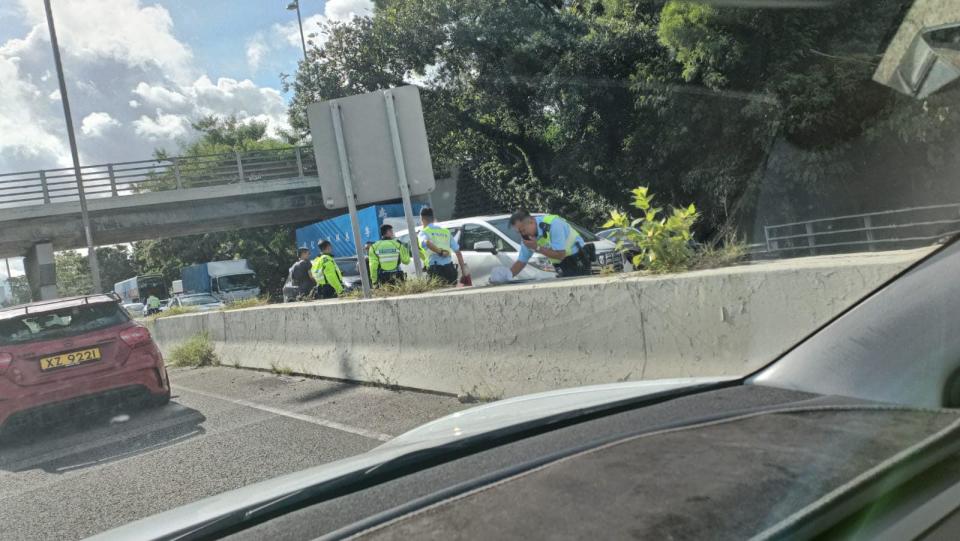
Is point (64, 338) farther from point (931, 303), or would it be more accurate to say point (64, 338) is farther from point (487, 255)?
Answer: point (931, 303)

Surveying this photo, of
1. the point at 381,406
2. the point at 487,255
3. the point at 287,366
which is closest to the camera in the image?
the point at 381,406

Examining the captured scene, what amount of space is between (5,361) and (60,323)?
2.55 ft

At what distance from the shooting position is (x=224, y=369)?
1147 cm

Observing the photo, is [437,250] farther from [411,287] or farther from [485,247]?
[411,287]

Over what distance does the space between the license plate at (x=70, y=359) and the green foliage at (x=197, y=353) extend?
439cm

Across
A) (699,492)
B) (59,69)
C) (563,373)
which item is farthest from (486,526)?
(59,69)

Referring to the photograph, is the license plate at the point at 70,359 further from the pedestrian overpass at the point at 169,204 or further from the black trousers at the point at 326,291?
the pedestrian overpass at the point at 169,204

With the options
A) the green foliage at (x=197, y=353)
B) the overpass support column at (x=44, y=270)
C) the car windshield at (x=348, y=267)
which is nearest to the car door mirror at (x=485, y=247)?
the green foliage at (x=197, y=353)

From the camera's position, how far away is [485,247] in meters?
11.7

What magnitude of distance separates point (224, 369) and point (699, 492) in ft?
36.1

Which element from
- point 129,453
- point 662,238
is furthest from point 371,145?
point 662,238

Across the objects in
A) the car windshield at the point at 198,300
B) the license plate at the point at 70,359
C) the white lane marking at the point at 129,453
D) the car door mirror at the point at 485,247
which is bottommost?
the white lane marking at the point at 129,453

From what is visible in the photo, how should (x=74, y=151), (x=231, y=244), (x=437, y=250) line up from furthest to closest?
(x=231, y=244), (x=74, y=151), (x=437, y=250)

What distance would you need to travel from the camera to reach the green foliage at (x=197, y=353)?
12.3 metres
